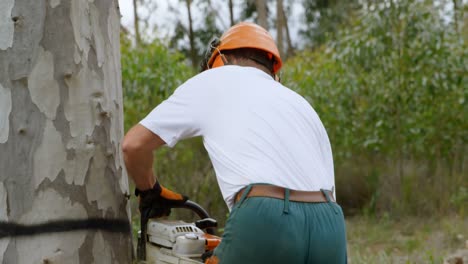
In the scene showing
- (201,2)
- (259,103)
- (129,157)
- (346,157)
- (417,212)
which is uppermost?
(201,2)

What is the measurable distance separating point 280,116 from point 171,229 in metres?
0.66

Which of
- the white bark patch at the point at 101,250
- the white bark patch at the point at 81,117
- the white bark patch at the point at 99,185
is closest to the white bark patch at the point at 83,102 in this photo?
the white bark patch at the point at 81,117

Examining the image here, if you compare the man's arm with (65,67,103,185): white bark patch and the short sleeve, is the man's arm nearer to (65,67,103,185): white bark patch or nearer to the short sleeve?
the short sleeve

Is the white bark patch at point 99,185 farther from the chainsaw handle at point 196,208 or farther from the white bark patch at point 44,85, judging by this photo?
the chainsaw handle at point 196,208

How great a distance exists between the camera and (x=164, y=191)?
2.89 metres

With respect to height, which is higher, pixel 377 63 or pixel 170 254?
pixel 377 63

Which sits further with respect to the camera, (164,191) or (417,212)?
(417,212)

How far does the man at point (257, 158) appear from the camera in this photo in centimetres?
236

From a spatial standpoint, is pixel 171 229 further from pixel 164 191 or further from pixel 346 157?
pixel 346 157

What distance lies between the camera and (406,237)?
769 cm

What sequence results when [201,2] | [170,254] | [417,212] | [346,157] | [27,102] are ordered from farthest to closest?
[201,2] < [346,157] < [417,212] < [170,254] < [27,102]

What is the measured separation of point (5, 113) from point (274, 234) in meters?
1.06

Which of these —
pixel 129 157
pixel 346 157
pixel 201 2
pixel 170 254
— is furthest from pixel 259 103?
pixel 201 2

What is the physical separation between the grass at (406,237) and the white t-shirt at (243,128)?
3.43 metres
